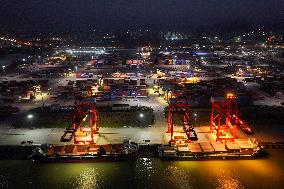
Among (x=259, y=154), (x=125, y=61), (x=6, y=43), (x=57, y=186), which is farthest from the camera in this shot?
(x=6, y=43)

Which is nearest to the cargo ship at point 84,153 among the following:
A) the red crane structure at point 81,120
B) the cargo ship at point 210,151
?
the red crane structure at point 81,120

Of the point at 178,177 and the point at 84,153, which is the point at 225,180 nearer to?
the point at 178,177

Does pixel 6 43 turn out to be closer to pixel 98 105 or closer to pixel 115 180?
pixel 98 105

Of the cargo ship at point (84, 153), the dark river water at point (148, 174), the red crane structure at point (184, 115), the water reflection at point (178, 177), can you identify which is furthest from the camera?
the red crane structure at point (184, 115)

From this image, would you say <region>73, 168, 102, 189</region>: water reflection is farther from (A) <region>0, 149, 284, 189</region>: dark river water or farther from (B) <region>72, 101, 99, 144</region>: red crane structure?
(B) <region>72, 101, 99, 144</region>: red crane structure

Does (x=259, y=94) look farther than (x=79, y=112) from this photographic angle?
Yes

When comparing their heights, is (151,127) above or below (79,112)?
below

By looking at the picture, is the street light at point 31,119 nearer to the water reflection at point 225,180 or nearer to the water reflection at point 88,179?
the water reflection at point 88,179

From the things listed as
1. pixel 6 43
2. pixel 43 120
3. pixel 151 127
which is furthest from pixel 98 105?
pixel 6 43
